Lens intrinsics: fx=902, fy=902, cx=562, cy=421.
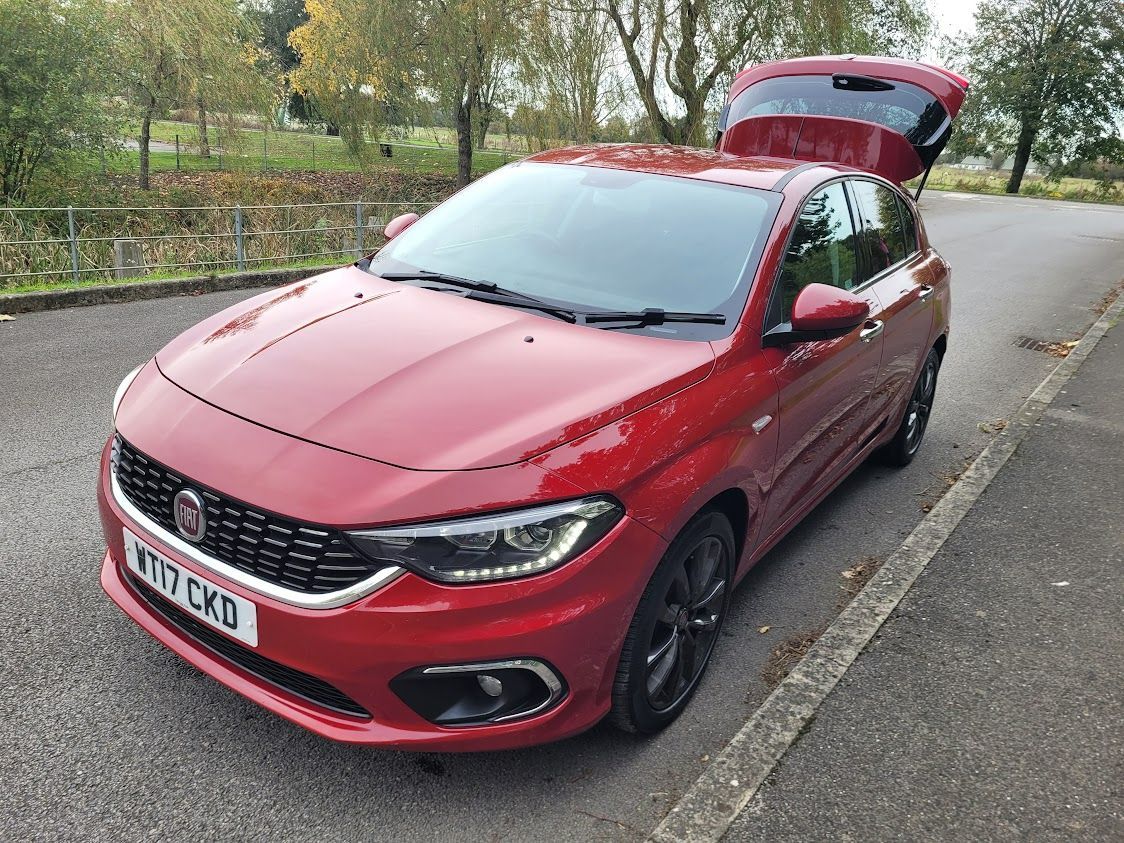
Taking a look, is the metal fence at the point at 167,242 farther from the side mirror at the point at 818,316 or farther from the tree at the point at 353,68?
the side mirror at the point at 818,316

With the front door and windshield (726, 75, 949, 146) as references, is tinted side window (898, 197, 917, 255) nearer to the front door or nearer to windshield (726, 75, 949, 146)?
the front door

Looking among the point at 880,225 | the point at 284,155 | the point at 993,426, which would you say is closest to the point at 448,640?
the point at 880,225

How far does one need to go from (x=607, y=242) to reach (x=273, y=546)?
5.95 feet

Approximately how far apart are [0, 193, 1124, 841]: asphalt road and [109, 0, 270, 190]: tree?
19.8 metres

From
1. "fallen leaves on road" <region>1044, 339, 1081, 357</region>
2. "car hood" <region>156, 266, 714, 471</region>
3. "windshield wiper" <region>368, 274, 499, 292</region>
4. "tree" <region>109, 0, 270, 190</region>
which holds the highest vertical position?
"tree" <region>109, 0, 270, 190</region>

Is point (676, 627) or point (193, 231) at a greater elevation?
point (676, 627)

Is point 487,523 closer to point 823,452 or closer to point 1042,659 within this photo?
point 823,452

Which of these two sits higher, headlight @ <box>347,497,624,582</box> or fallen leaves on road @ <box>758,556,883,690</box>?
headlight @ <box>347,497,624,582</box>

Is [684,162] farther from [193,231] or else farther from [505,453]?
[193,231]

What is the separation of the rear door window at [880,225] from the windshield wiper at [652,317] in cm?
147

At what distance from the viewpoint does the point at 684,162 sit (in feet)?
13.0

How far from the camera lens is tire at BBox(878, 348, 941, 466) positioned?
502 cm

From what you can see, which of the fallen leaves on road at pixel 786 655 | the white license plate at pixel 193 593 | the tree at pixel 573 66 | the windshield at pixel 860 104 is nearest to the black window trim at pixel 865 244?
the windshield at pixel 860 104

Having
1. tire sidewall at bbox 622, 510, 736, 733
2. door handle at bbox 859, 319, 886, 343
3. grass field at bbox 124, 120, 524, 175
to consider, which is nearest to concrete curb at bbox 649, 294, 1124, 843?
tire sidewall at bbox 622, 510, 736, 733
